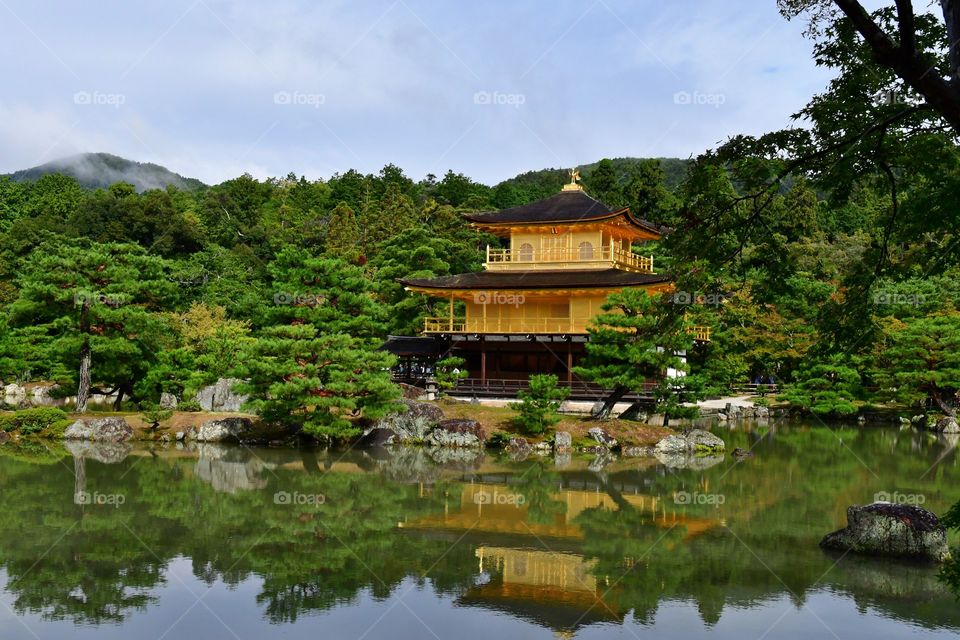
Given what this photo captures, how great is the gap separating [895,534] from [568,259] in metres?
19.7

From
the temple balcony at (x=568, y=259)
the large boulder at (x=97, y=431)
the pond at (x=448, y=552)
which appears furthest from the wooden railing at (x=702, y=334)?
the large boulder at (x=97, y=431)

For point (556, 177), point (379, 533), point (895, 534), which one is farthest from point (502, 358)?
point (556, 177)

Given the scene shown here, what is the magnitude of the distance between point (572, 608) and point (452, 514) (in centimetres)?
494

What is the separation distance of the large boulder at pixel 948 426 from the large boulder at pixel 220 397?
23538 mm

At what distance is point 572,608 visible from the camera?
344 inches

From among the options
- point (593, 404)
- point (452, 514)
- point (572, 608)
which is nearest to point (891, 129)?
point (572, 608)

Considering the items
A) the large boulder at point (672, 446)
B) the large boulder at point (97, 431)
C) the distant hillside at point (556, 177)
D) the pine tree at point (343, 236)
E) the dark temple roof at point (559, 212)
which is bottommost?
the large boulder at point (672, 446)

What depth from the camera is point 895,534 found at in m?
10.7

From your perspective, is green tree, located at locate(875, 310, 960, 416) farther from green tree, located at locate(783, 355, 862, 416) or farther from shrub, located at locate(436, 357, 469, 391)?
shrub, located at locate(436, 357, 469, 391)

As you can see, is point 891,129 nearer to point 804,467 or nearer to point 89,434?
point 804,467

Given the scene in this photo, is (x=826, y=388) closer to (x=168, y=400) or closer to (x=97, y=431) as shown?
(x=168, y=400)

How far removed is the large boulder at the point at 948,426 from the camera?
26859 mm

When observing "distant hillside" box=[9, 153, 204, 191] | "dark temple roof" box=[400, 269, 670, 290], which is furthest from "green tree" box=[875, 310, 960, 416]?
"distant hillside" box=[9, 153, 204, 191]

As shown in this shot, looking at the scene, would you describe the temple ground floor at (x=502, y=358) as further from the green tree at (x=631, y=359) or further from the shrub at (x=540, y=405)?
the shrub at (x=540, y=405)
